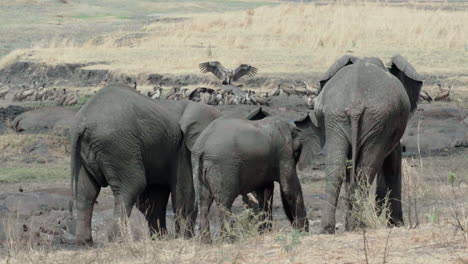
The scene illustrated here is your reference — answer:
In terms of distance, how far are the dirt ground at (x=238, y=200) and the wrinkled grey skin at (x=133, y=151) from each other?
0.37m

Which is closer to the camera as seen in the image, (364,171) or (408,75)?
(364,171)

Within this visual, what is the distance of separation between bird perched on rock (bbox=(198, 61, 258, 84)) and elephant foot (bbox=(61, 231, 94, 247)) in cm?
1558

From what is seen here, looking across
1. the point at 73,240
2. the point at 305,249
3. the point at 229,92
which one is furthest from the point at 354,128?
the point at 229,92

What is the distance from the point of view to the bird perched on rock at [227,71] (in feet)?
88.0

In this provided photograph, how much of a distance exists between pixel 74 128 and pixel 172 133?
1028 millimetres

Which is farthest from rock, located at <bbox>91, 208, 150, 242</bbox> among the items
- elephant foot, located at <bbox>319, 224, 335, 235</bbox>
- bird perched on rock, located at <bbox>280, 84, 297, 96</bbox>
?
bird perched on rock, located at <bbox>280, 84, 297, 96</bbox>

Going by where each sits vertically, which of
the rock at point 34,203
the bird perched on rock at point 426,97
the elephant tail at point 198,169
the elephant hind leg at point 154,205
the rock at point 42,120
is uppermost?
the elephant tail at point 198,169

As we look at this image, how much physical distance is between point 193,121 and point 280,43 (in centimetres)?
2437

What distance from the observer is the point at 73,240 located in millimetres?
11039

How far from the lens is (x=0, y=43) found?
39.5m

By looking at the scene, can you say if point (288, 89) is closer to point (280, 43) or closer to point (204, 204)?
point (280, 43)

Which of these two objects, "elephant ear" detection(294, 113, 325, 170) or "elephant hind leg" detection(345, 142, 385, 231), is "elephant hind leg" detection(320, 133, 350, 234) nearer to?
"elephant hind leg" detection(345, 142, 385, 231)

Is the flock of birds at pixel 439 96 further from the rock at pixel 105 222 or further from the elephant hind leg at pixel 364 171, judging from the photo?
the elephant hind leg at pixel 364 171

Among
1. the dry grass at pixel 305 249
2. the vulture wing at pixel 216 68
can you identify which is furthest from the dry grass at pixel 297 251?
the vulture wing at pixel 216 68
